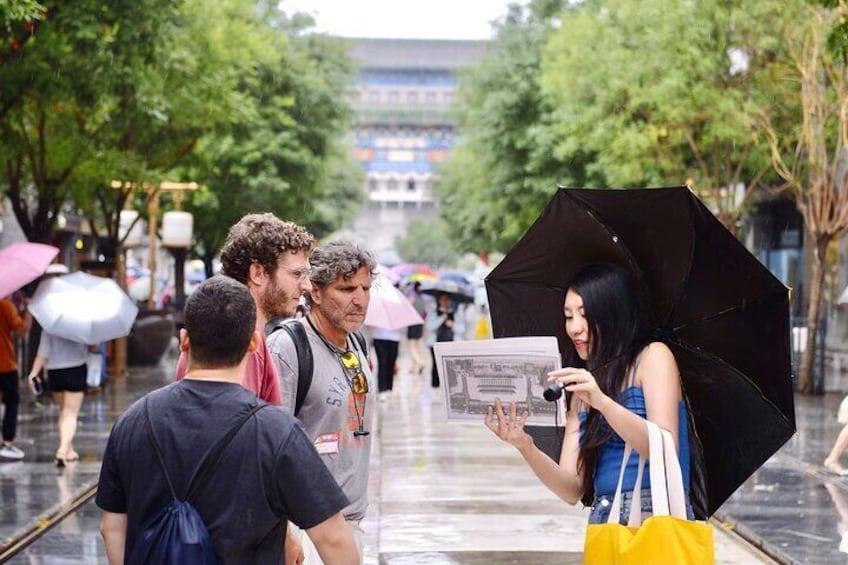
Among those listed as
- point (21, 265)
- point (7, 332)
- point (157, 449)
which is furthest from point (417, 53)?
point (157, 449)

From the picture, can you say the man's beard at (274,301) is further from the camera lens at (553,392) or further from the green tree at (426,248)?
the green tree at (426,248)

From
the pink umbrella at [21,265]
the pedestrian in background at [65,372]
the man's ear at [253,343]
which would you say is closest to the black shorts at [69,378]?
the pedestrian in background at [65,372]

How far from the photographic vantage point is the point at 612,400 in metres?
4.23

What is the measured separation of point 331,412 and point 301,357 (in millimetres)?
206

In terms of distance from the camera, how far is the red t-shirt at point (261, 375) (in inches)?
169

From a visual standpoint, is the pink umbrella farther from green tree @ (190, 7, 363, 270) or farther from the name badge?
green tree @ (190, 7, 363, 270)

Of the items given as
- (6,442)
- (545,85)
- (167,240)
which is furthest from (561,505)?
(545,85)

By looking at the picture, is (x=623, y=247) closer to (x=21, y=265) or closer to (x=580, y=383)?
(x=580, y=383)

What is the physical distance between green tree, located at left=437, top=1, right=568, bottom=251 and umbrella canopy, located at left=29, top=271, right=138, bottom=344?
29.0 metres

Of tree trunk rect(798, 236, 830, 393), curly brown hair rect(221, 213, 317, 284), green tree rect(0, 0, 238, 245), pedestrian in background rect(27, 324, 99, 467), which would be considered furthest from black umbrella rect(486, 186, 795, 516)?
tree trunk rect(798, 236, 830, 393)

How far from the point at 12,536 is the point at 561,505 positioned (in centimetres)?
417

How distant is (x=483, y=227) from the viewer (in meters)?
55.3

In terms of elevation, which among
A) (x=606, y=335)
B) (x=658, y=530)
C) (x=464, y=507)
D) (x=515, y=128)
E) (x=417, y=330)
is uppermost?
(x=515, y=128)

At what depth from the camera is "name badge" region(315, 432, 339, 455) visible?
4.95 m
